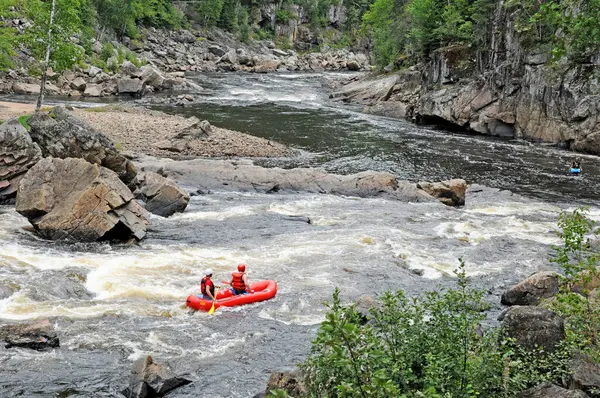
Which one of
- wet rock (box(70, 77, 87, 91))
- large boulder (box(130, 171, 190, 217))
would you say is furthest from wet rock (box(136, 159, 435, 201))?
wet rock (box(70, 77, 87, 91))

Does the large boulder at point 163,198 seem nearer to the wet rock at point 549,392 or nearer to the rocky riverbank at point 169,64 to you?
the wet rock at point 549,392

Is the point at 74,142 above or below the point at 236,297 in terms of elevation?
above

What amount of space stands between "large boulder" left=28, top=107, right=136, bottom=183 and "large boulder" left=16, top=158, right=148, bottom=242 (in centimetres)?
328

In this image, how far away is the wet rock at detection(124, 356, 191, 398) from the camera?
10242 millimetres

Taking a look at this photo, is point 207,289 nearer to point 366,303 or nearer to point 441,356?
point 366,303

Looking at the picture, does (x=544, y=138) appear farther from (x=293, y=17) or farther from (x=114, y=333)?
(x=293, y=17)

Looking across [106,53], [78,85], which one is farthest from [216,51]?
[78,85]

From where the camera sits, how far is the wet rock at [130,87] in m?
52.5

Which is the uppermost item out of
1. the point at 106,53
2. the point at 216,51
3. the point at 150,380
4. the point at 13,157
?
the point at 216,51

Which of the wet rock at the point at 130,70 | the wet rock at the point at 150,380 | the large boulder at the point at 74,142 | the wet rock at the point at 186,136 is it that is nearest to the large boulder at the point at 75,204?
the large boulder at the point at 74,142

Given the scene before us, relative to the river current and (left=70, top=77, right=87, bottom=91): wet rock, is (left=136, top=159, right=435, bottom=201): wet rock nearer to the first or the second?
the river current

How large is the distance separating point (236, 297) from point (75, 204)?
23.0 ft

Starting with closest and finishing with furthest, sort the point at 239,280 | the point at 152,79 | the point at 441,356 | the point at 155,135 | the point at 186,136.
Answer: the point at 441,356
the point at 239,280
the point at 186,136
the point at 155,135
the point at 152,79

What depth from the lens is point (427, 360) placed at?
7.44 meters
